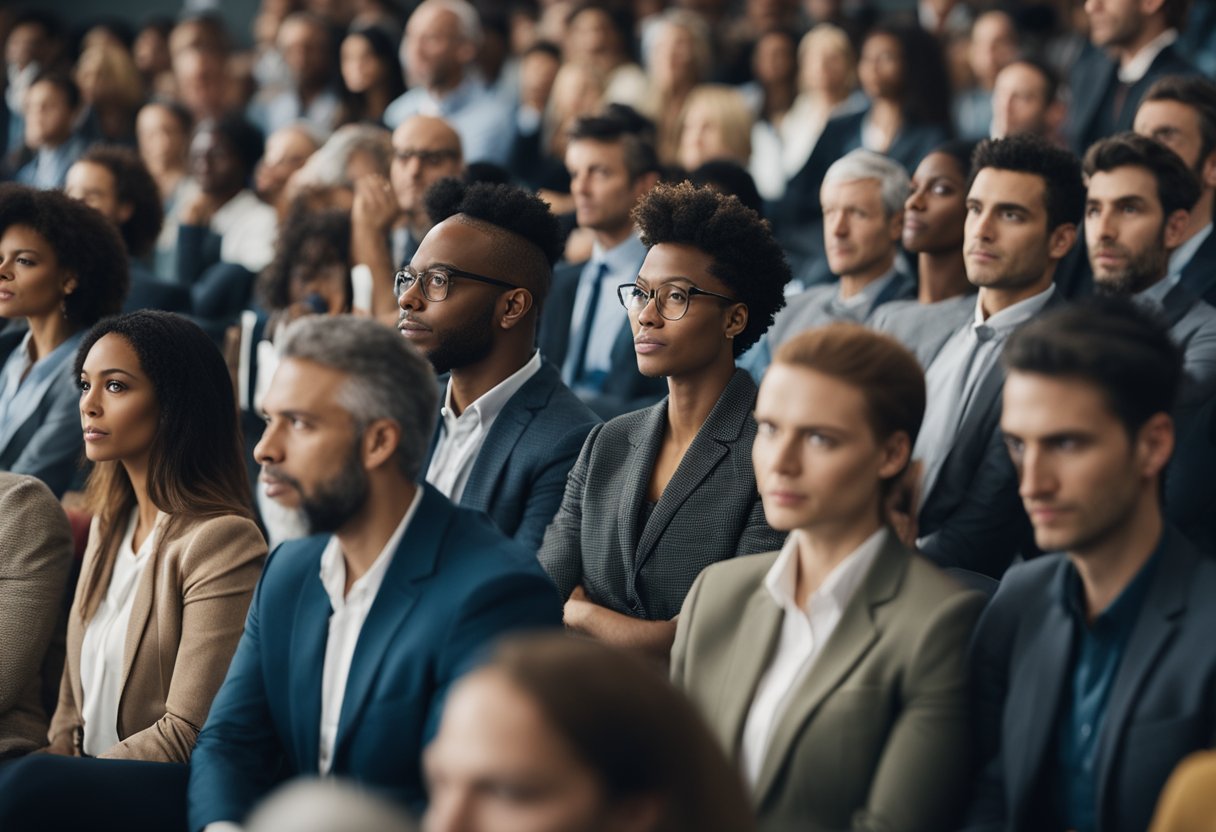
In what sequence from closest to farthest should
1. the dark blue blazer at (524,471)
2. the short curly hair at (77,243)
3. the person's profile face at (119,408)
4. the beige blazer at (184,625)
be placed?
the beige blazer at (184,625)
the person's profile face at (119,408)
the dark blue blazer at (524,471)
the short curly hair at (77,243)

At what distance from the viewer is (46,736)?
10.5ft

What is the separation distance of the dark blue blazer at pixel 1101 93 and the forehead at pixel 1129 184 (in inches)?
54.1

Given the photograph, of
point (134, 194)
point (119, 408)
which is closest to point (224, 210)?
point (134, 194)

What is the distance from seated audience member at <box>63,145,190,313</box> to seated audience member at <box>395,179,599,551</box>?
1.92 meters

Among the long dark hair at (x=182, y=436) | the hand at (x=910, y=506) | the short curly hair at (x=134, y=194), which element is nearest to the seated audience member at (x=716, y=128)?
the short curly hair at (x=134, y=194)

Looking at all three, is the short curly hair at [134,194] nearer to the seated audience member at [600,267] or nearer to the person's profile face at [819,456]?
the seated audience member at [600,267]

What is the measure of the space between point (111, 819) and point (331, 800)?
1.47m

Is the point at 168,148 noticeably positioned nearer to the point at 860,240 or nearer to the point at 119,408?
the point at 860,240

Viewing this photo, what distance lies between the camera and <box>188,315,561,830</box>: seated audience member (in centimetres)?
249

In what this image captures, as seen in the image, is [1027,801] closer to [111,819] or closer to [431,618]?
[431,618]

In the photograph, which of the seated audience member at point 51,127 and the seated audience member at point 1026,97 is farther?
the seated audience member at point 51,127

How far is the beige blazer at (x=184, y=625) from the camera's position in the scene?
116 inches

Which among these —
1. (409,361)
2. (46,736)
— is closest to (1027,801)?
(409,361)

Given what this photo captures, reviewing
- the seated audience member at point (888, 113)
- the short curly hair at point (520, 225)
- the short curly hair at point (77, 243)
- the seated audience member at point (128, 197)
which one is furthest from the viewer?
the seated audience member at point (888, 113)
